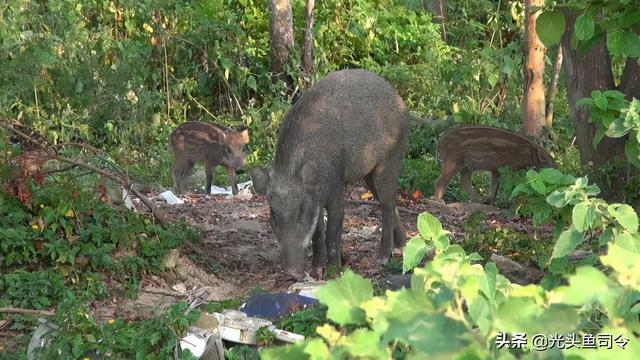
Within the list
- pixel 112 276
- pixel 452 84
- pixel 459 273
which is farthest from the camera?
pixel 452 84

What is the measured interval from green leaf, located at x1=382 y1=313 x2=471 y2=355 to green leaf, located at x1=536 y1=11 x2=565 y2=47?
2.91m

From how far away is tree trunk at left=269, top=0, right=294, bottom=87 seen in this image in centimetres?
1409

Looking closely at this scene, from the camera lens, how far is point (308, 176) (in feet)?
24.5

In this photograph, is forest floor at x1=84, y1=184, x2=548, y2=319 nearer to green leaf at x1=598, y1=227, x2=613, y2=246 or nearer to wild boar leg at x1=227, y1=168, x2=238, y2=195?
wild boar leg at x1=227, y1=168, x2=238, y2=195

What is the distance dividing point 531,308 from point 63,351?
3.80 meters

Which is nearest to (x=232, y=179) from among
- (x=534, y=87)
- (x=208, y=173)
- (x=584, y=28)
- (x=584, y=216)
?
(x=208, y=173)

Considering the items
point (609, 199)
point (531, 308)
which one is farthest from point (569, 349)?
point (609, 199)

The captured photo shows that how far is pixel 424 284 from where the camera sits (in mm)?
2463

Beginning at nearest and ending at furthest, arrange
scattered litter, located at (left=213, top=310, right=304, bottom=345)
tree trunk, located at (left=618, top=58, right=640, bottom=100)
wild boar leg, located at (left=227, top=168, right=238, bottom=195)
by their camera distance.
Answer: scattered litter, located at (left=213, top=310, right=304, bottom=345) → tree trunk, located at (left=618, top=58, right=640, bottom=100) → wild boar leg, located at (left=227, top=168, right=238, bottom=195)

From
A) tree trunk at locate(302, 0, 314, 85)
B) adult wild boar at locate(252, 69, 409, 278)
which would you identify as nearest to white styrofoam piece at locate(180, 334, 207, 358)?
adult wild boar at locate(252, 69, 409, 278)

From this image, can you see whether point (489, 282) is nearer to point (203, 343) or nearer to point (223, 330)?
point (203, 343)

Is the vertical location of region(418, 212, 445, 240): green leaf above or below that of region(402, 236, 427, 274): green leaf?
above

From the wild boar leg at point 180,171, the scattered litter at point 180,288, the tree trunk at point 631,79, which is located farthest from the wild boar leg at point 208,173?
the tree trunk at point 631,79

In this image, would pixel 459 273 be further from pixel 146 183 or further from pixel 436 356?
pixel 146 183
